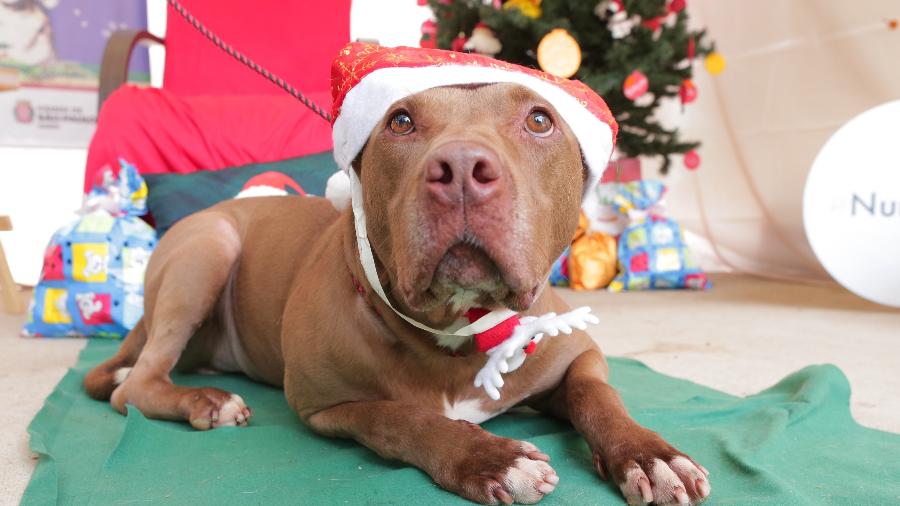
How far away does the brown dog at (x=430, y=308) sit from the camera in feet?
3.59

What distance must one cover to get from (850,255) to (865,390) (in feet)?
4.82

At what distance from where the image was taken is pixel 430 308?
3.89ft

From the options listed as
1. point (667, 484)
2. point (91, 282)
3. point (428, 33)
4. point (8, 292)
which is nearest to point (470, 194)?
point (667, 484)

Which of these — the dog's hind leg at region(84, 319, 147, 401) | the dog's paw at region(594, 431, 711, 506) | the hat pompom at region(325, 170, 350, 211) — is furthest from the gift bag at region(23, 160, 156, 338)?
the dog's paw at region(594, 431, 711, 506)

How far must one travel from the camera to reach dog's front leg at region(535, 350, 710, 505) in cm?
109

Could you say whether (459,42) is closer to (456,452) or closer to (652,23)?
(652,23)

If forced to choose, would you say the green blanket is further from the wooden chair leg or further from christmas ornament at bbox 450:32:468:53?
christmas ornament at bbox 450:32:468:53

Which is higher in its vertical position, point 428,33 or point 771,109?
point 428,33

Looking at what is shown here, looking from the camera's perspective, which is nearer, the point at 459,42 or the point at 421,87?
the point at 421,87

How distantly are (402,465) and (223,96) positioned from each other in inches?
117

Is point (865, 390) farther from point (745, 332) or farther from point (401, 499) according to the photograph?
point (401, 499)

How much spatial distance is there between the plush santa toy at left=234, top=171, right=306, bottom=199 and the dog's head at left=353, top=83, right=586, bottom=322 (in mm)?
1202

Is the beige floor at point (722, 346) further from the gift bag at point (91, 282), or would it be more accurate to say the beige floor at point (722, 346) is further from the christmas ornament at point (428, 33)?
the christmas ornament at point (428, 33)

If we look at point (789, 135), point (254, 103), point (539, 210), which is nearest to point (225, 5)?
point (254, 103)
